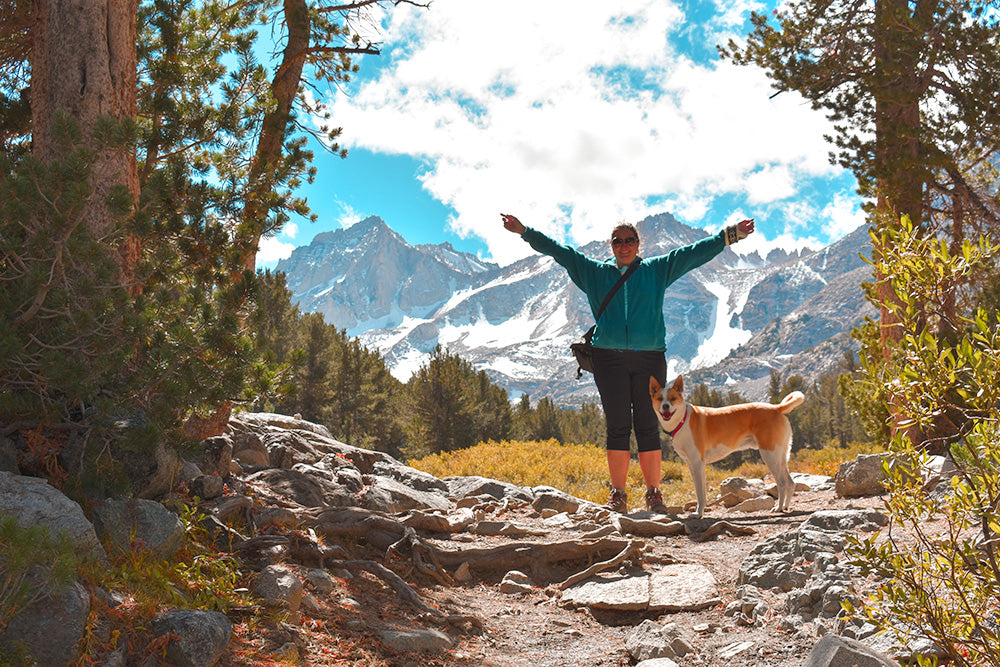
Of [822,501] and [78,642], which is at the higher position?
[78,642]

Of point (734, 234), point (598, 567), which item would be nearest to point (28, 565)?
point (598, 567)

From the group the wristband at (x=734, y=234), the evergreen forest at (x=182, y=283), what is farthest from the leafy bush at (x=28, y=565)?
the wristband at (x=734, y=234)

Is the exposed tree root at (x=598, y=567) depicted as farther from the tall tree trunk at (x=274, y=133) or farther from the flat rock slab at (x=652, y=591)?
the tall tree trunk at (x=274, y=133)

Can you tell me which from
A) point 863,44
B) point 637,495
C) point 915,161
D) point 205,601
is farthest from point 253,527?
point 863,44

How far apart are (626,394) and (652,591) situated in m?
2.24

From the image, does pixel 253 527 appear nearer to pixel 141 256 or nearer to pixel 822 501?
pixel 141 256

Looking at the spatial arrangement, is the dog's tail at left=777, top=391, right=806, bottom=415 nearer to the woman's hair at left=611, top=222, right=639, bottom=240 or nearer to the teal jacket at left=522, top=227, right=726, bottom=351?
the teal jacket at left=522, top=227, right=726, bottom=351

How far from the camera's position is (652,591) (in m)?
4.50

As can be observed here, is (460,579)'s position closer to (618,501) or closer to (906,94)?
(618,501)

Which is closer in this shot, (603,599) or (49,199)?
(49,199)

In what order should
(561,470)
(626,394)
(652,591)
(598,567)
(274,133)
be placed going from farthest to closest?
(561,470)
(626,394)
(274,133)
(598,567)
(652,591)

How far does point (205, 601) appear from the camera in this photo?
126 inches

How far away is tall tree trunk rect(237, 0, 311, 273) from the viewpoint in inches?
170

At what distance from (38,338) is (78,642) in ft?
5.15
